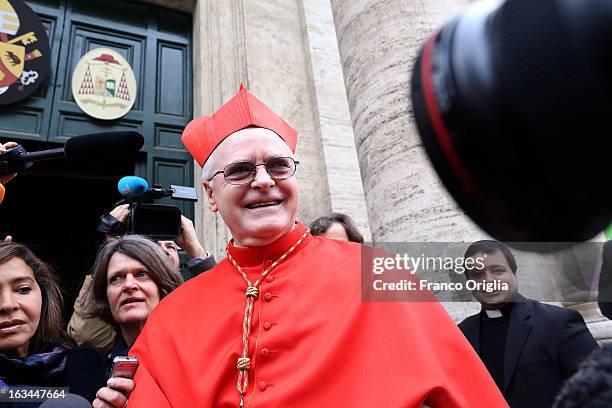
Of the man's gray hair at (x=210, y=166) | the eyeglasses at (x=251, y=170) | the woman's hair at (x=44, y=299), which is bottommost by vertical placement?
the woman's hair at (x=44, y=299)

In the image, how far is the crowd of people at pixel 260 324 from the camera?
1743mm

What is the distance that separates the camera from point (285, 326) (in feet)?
6.33

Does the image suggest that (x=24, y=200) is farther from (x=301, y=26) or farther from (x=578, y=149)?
(x=578, y=149)

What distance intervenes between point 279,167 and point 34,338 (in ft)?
4.79

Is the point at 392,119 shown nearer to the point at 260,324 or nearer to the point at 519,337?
the point at 519,337

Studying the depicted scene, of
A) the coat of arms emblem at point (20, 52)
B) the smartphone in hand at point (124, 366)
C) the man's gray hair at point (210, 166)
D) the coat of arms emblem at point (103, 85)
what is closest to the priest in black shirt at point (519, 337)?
the man's gray hair at point (210, 166)

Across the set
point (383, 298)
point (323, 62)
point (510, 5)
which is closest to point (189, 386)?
point (383, 298)

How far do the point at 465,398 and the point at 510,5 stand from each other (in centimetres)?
139

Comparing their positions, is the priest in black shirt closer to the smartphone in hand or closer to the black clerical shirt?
the black clerical shirt

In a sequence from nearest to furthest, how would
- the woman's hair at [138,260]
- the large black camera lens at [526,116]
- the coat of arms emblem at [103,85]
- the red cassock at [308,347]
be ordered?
the large black camera lens at [526,116] < the red cassock at [308,347] < the woman's hair at [138,260] < the coat of arms emblem at [103,85]

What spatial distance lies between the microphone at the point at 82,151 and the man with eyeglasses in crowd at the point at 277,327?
1.34ft

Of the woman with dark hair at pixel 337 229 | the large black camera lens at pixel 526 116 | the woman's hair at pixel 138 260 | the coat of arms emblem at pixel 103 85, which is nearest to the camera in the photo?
the large black camera lens at pixel 526 116

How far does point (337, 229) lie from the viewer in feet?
11.0

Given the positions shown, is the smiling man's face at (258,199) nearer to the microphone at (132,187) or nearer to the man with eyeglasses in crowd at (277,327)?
the man with eyeglasses in crowd at (277,327)
